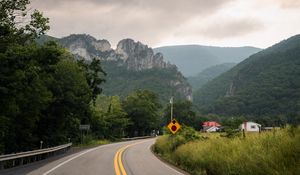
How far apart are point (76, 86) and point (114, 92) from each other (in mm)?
149956

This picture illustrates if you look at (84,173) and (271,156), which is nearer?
(271,156)

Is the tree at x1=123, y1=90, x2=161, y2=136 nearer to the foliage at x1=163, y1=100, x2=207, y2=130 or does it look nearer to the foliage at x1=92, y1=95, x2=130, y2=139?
the foliage at x1=92, y1=95, x2=130, y2=139

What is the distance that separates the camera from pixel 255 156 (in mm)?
11344

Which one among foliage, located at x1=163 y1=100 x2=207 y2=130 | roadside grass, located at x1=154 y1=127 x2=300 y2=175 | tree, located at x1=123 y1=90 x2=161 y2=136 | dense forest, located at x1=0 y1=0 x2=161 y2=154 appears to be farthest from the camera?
foliage, located at x1=163 y1=100 x2=207 y2=130

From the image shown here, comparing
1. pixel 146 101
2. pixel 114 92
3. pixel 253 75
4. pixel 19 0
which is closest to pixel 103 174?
pixel 19 0

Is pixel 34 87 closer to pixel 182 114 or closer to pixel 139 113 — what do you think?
pixel 139 113

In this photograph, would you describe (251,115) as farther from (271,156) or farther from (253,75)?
(271,156)

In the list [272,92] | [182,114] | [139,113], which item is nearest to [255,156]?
[139,113]

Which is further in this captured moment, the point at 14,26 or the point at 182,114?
the point at 182,114

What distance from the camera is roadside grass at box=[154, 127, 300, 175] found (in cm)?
988

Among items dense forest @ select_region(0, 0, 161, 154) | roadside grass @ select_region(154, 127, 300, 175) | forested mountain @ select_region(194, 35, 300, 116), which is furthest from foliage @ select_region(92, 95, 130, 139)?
forested mountain @ select_region(194, 35, 300, 116)

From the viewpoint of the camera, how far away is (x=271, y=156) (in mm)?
10406

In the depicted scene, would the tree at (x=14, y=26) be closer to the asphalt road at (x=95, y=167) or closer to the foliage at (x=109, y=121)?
the asphalt road at (x=95, y=167)

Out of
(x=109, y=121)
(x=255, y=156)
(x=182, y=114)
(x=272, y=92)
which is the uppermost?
(x=272, y=92)
